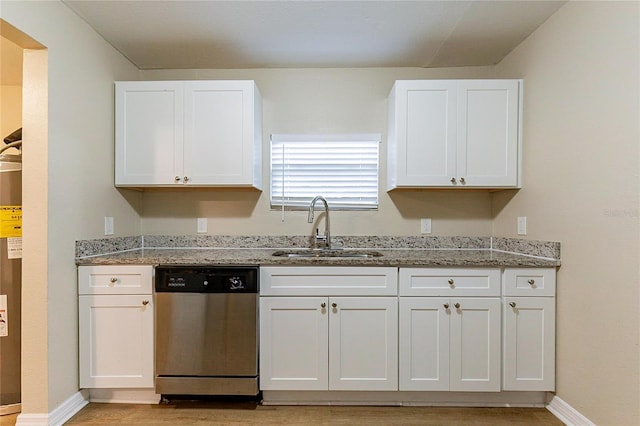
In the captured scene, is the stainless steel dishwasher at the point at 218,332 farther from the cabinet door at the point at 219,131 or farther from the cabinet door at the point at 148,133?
the cabinet door at the point at 148,133

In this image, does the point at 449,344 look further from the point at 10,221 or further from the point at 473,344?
the point at 10,221

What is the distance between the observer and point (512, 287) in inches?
80.1

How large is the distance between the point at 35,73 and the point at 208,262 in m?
1.37

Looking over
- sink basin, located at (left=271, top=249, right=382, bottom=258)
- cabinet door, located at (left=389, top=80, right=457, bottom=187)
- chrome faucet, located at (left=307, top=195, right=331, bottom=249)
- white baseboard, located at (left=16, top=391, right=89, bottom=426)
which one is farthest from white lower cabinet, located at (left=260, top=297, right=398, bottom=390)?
white baseboard, located at (left=16, top=391, right=89, bottom=426)

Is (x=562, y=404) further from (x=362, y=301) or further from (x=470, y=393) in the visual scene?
(x=362, y=301)

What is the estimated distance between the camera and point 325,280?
6.81 feet

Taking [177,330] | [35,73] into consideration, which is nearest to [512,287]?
[177,330]

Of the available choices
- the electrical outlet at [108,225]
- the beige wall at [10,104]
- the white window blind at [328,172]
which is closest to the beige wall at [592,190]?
the white window blind at [328,172]

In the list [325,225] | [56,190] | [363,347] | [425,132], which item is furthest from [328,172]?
[56,190]

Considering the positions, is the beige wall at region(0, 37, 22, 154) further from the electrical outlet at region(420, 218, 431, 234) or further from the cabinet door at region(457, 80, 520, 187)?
the cabinet door at region(457, 80, 520, 187)

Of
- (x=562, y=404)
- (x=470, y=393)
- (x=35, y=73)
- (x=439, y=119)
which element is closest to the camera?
(x=35, y=73)

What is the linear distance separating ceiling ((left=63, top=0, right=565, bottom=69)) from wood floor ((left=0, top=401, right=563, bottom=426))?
7.81 ft

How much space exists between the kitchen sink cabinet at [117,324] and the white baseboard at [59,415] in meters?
0.10

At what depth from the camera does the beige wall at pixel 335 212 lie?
2715mm
